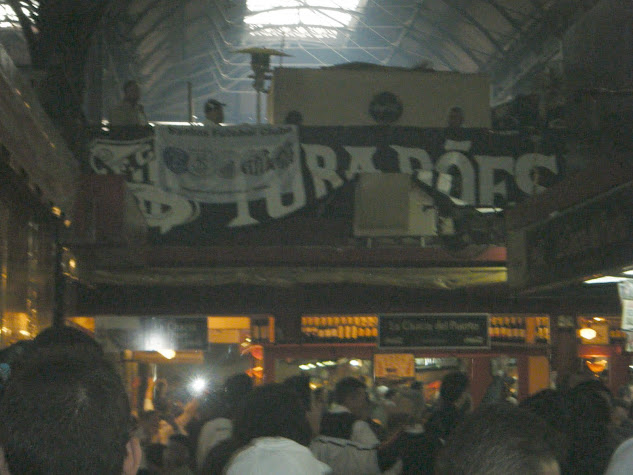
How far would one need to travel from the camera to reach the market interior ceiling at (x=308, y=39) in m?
23.2

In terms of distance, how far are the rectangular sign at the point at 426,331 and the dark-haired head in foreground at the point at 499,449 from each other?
405 inches

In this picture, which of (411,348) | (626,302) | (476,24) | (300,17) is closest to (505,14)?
(476,24)

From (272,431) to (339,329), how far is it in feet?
33.0

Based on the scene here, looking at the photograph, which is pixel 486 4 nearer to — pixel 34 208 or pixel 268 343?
pixel 268 343

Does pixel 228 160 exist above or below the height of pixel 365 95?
below

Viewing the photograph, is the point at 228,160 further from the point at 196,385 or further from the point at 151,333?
the point at 196,385

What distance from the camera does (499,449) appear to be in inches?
101

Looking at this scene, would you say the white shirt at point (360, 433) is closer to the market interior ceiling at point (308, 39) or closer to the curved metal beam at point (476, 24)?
the market interior ceiling at point (308, 39)

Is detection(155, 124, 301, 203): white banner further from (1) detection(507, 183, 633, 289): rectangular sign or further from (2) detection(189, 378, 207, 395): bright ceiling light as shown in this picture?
(2) detection(189, 378, 207, 395): bright ceiling light

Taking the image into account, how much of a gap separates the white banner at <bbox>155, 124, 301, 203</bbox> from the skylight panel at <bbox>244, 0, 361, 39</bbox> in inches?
587

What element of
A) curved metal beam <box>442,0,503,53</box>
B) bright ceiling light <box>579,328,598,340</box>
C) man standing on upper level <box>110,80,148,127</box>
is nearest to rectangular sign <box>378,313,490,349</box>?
man standing on upper level <box>110,80,148,127</box>

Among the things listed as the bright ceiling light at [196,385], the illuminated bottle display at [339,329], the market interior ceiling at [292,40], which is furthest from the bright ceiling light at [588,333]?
the bright ceiling light at [196,385]

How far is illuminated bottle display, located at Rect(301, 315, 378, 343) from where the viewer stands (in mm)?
14750

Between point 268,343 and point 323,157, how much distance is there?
3.30m
